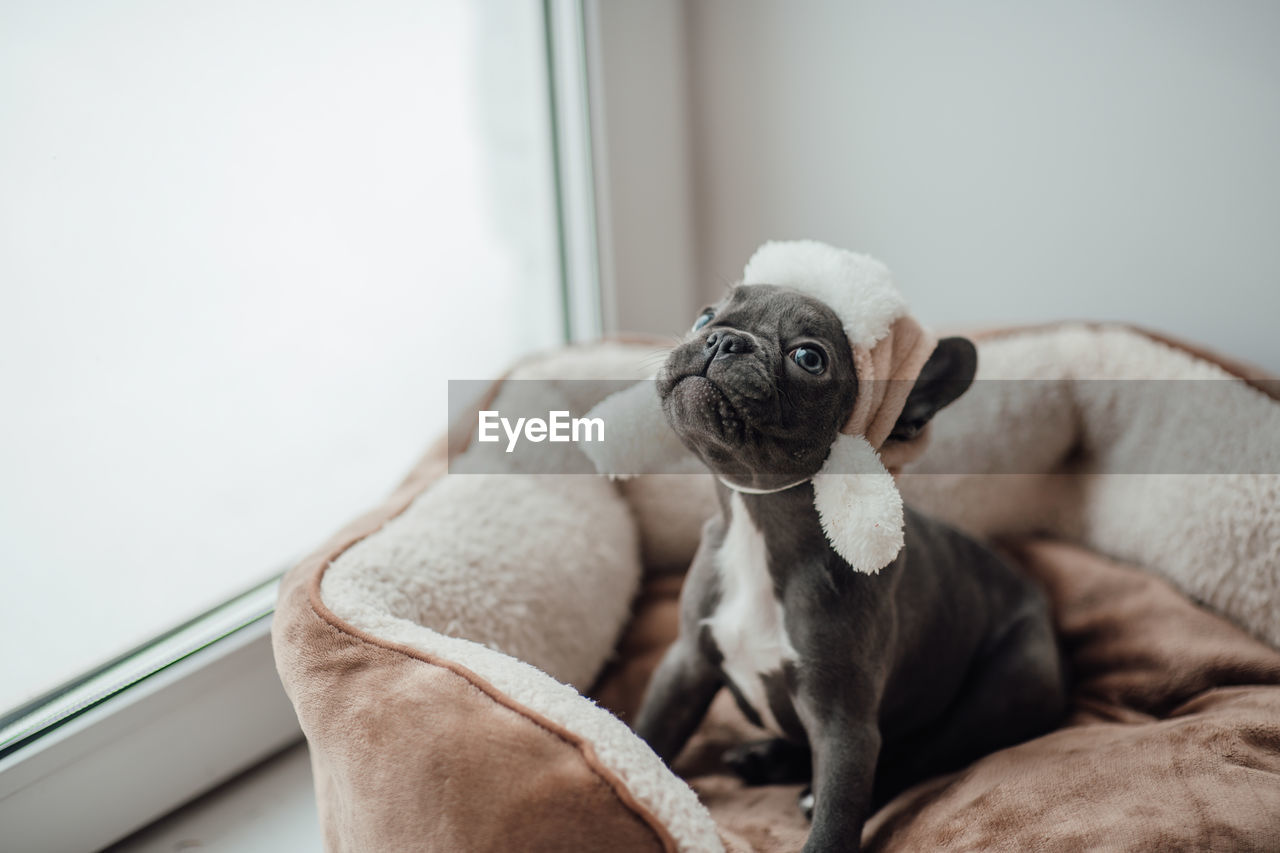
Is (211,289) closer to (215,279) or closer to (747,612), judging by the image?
(215,279)

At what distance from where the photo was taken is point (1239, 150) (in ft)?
5.28

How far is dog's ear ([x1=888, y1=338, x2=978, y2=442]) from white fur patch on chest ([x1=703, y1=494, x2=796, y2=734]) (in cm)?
22

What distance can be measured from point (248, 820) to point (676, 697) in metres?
0.64

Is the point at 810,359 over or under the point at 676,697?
over

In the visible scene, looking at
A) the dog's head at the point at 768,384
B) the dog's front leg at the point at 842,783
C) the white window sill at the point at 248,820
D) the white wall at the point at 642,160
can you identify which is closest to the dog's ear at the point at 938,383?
the dog's head at the point at 768,384

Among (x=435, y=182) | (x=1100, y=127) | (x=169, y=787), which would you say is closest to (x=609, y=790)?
(x=169, y=787)

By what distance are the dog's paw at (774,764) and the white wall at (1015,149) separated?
112cm

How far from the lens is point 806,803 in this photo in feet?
3.78

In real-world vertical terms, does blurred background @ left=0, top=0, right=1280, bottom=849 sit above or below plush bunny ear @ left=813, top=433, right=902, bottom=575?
above

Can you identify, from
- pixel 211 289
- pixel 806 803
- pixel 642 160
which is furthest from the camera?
pixel 642 160

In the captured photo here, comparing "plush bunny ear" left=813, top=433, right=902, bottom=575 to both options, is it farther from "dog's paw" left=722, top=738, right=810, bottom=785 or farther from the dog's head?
"dog's paw" left=722, top=738, right=810, bottom=785

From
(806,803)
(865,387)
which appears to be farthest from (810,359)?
(806,803)

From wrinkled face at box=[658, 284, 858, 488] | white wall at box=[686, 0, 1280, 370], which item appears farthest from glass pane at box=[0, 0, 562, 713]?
wrinkled face at box=[658, 284, 858, 488]

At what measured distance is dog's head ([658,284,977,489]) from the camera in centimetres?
89
